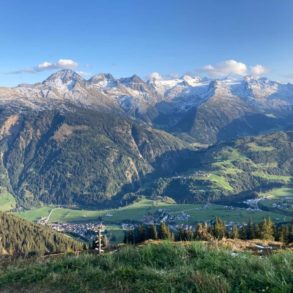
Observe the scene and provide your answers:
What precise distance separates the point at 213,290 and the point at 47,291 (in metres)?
5.38

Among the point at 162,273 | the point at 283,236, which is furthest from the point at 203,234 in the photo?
the point at 162,273

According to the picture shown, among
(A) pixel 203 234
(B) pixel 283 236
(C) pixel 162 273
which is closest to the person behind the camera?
(C) pixel 162 273

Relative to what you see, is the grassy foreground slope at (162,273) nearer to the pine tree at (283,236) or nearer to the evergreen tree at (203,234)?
the evergreen tree at (203,234)

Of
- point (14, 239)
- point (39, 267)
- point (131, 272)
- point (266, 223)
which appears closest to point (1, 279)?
point (39, 267)

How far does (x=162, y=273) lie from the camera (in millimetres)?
13516

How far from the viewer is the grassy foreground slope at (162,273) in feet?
38.9

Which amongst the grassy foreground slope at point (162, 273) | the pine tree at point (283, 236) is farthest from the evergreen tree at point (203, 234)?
the grassy foreground slope at point (162, 273)

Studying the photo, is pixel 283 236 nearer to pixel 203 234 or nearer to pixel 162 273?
pixel 203 234

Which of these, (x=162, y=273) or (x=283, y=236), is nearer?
(x=162, y=273)

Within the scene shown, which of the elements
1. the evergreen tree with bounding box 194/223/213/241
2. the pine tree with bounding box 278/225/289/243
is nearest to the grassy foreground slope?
the evergreen tree with bounding box 194/223/213/241

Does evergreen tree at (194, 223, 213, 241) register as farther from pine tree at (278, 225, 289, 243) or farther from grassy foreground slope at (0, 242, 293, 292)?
grassy foreground slope at (0, 242, 293, 292)

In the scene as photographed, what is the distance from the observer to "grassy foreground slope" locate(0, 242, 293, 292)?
11844mm

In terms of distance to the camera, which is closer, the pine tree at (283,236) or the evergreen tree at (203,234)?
the evergreen tree at (203,234)

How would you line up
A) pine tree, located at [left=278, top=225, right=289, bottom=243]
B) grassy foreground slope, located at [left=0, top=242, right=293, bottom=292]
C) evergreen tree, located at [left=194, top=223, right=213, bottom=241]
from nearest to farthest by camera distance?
grassy foreground slope, located at [left=0, top=242, right=293, bottom=292], evergreen tree, located at [left=194, top=223, right=213, bottom=241], pine tree, located at [left=278, top=225, right=289, bottom=243]
